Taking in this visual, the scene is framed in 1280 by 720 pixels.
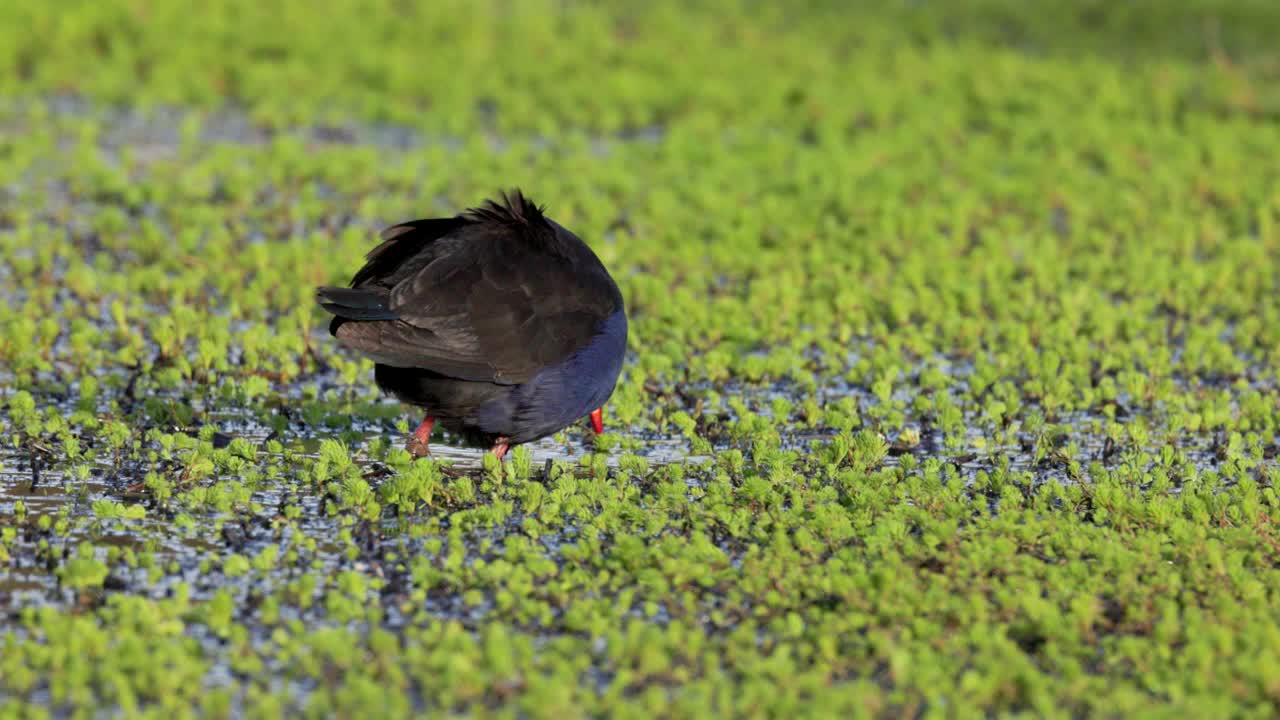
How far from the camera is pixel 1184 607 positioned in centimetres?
598

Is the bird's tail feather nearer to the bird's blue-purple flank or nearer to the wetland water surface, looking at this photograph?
the bird's blue-purple flank

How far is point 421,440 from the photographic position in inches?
295

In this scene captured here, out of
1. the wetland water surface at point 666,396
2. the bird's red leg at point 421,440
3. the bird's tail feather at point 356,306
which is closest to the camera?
the wetland water surface at point 666,396

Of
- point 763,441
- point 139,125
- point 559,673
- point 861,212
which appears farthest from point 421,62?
point 559,673

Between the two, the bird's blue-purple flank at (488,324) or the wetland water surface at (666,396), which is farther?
the bird's blue-purple flank at (488,324)

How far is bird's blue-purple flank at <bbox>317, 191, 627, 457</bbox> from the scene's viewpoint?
6.91m

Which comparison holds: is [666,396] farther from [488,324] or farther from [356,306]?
[356,306]

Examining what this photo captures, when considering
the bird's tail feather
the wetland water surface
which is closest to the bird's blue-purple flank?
the bird's tail feather

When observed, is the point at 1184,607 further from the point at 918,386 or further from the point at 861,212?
the point at 861,212

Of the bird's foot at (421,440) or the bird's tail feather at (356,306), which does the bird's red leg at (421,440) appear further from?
the bird's tail feather at (356,306)

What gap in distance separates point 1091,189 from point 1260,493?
636cm

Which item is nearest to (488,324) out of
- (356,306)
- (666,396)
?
(356,306)

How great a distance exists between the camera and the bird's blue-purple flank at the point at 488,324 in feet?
22.7

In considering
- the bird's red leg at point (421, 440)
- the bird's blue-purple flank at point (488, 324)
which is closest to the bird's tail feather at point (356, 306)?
the bird's blue-purple flank at point (488, 324)
